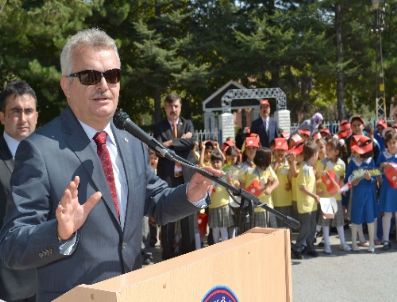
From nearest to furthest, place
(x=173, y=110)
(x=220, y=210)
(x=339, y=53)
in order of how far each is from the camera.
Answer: (x=173, y=110) → (x=220, y=210) → (x=339, y=53)

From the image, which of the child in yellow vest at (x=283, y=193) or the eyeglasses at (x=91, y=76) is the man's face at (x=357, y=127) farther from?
the eyeglasses at (x=91, y=76)

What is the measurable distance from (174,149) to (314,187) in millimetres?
2041

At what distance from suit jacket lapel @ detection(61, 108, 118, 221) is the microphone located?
0.15 meters

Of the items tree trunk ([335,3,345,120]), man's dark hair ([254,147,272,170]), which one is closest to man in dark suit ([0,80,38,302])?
man's dark hair ([254,147,272,170])

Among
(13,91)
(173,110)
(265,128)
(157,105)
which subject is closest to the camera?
Result: (13,91)

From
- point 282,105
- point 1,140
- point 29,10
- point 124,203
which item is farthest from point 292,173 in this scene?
point 282,105

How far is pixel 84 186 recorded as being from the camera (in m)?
2.12

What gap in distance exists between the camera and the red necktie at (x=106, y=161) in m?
2.19

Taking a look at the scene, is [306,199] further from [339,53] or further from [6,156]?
[339,53]

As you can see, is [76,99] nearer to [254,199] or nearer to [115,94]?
[115,94]

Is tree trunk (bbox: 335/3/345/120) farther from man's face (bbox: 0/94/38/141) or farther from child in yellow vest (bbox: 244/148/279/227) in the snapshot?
man's face (bbox: 0/94/38/141)

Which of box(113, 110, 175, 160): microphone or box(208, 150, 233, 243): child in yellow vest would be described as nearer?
box(113, 110, 175, 160): microphone

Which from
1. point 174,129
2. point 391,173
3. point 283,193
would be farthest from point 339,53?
point 174,129

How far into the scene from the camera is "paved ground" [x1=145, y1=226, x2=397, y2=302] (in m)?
5.87
